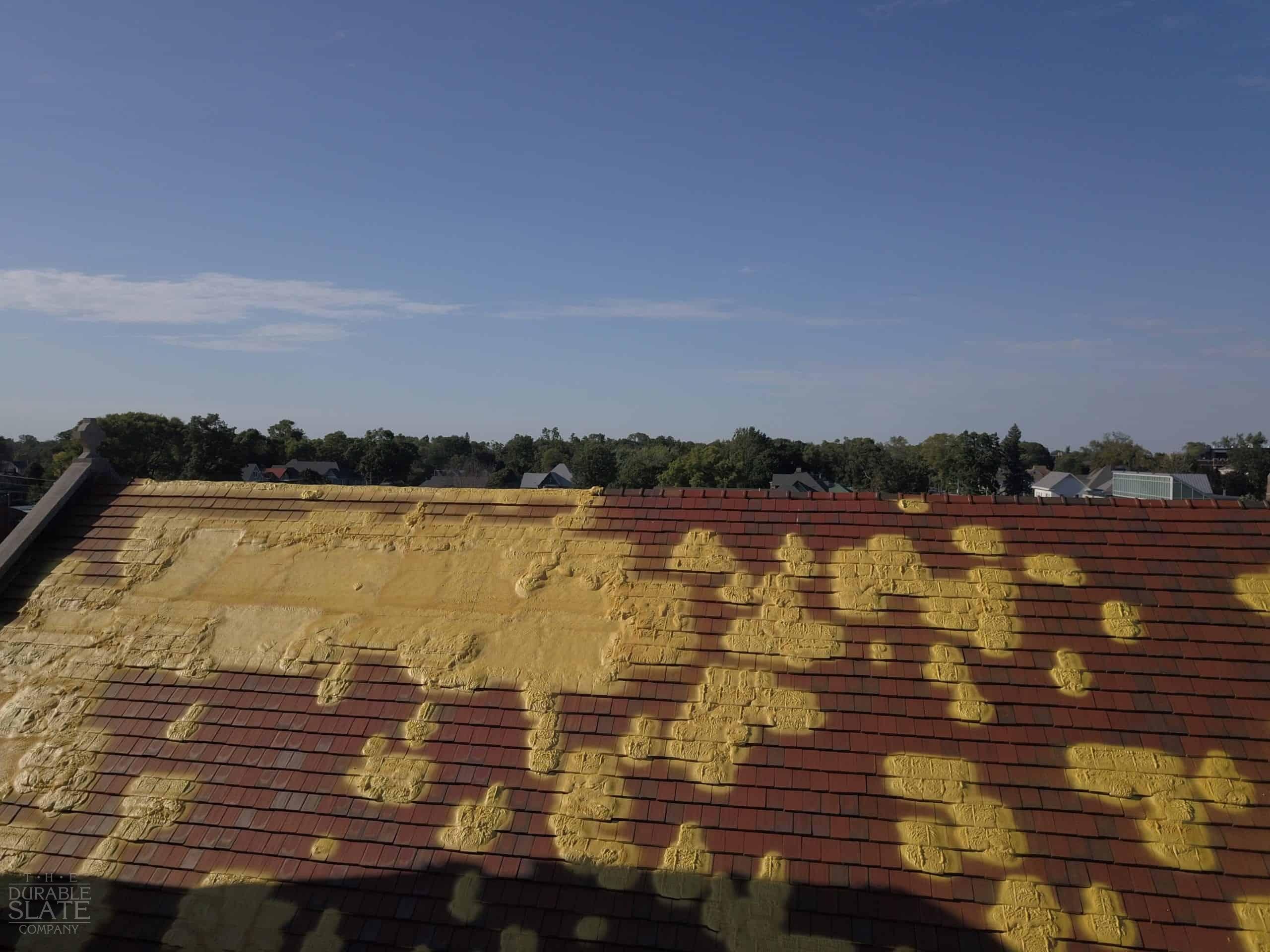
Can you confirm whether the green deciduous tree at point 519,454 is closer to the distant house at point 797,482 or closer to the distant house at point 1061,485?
the distant house at point 797,482

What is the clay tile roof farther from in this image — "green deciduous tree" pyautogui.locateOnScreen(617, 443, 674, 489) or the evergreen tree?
the evergreen tree

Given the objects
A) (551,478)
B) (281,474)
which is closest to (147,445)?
(281,474)

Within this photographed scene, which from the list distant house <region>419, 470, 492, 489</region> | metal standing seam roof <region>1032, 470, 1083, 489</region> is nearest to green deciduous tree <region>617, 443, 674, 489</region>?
distant house <region>419, 470, 492, 489</region>

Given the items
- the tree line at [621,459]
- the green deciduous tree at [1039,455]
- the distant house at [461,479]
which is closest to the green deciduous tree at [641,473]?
the tree line at [621,459]

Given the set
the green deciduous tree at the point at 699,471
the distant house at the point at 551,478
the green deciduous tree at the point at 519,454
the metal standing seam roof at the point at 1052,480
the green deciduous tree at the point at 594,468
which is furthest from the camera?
the green deciduous tree at the point at 519,454

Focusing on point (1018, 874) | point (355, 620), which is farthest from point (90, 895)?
point (1018, 874)
